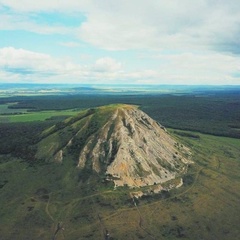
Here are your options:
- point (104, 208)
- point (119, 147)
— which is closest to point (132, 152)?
point (119, 147)

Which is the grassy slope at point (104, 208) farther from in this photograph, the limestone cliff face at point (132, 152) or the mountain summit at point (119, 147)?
the limestone cliff face at point (132, 152)

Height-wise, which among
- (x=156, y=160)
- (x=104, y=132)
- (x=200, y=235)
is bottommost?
(x=200, y=235)

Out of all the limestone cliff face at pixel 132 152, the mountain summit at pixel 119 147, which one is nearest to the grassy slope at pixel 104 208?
the mountain summit at pixel 119 147

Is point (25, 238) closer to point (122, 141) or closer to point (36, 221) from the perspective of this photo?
point (36, 221)

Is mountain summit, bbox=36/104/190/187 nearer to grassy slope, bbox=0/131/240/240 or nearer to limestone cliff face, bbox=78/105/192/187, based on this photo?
limestone cliff face, bbox=78/105/192/187

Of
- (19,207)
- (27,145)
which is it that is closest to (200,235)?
(19,207)

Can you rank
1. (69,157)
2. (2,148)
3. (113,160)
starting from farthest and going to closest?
(2,148) → (69,157) → (113,160)

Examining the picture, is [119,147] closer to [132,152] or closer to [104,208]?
[132,152]
